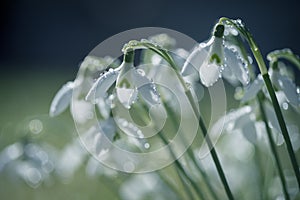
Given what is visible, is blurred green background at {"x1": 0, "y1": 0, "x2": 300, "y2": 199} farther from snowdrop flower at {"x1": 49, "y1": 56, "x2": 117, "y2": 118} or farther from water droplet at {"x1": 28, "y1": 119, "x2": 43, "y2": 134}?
snowdrop flower at {"x1": 49, "y1": 56, "x2": 117, "y2": 118}

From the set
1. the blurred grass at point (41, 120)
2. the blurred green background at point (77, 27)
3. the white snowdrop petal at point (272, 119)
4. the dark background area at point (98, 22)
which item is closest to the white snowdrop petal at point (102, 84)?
the white snowdrop petal at point (272, 119)

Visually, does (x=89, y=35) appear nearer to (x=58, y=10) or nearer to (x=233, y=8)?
(x=58, y=10)

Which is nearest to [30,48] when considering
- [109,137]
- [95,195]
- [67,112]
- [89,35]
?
[89,35]

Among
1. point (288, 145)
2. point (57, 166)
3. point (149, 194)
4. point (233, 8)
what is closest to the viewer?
point (288, 145)

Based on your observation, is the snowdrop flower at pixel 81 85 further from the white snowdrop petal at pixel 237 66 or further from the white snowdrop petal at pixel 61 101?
the white snowdrop petal at pixel 237 66

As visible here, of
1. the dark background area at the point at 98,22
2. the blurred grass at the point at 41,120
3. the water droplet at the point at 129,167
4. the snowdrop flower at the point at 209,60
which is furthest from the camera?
the dark background area at the point at 98,22
